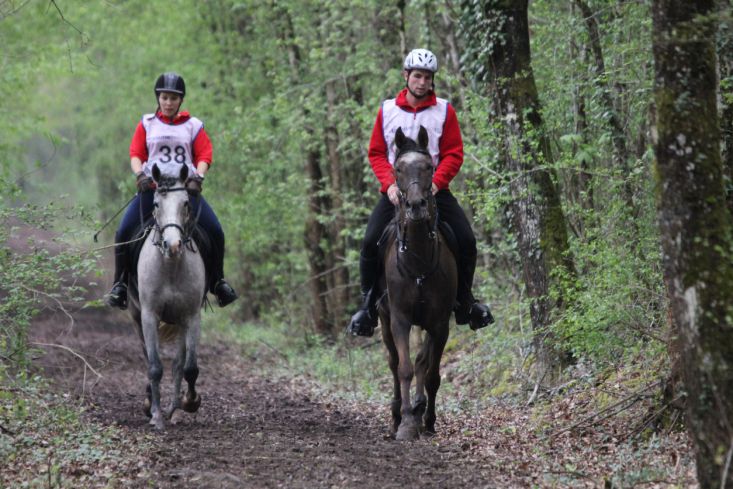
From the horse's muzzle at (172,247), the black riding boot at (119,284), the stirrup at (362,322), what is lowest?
the stirrup at (362,322)

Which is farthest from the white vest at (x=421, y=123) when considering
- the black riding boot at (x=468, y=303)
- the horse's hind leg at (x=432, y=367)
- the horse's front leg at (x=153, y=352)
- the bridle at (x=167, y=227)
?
the horse's front leg at (x=153, y=352)

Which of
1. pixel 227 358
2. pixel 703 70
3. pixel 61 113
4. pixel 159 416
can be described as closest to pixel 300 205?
pixel 227 358

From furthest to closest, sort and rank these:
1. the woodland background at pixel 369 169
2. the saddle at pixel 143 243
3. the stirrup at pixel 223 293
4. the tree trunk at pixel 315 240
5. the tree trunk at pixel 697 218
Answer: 1. the tree trunk at pixel 315 240
2. the stirrup at pixel 223 293
3. the saddle at pixel 143 243
4. the woodland background at pixel 369 169
5. the tree trunk at pixel 697 218

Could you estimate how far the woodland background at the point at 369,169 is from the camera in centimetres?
918

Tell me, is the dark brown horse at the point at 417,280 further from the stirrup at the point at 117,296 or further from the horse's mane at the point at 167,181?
the stirrup at the point at 117,296

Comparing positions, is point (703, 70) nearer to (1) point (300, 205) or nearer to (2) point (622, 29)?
(2) point (622, 29)

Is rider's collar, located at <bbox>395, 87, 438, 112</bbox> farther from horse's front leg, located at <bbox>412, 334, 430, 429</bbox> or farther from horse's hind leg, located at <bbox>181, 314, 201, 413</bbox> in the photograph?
horse's hind leg, located at <bbox>181, 314, 201, 413</bbox>

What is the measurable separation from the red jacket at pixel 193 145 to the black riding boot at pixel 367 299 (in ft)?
7.99

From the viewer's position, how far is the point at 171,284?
406 inches

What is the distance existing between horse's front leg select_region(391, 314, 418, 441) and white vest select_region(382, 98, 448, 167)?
5.48ft

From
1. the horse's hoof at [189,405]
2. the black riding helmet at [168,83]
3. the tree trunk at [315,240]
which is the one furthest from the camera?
the tree trunk at [315,240]

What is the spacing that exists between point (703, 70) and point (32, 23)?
23.9 meters

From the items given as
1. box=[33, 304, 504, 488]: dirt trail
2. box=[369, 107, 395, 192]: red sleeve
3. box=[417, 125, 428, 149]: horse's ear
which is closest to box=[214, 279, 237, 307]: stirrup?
box=[33, 304, 504, 488]: dirt trail

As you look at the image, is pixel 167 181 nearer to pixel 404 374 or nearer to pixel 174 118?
pixel 174 118
